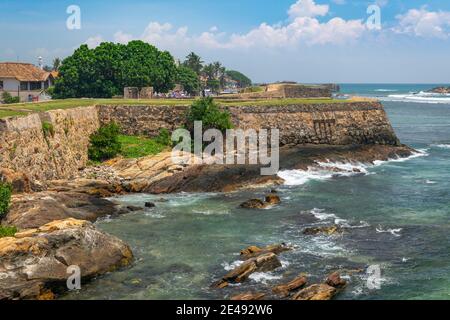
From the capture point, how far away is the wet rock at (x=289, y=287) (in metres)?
21.4

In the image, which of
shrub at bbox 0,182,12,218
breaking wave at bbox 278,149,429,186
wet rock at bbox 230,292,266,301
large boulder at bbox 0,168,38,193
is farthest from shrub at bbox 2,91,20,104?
wet rock at bbox 230,292,266,301

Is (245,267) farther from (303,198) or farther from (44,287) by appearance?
(303,198)

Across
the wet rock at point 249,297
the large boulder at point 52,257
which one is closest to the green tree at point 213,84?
the large boulder at point 52,257

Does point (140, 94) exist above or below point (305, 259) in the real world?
above

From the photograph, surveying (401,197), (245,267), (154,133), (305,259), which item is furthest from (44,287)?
(154,133)

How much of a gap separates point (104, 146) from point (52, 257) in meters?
23.1

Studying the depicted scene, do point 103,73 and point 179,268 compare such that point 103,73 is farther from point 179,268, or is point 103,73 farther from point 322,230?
point 179,268

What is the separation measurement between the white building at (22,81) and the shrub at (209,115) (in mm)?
25875

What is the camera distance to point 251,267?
924 inches

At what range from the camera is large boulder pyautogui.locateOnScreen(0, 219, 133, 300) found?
70.6ft

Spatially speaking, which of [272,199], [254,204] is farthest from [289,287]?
[272,199]

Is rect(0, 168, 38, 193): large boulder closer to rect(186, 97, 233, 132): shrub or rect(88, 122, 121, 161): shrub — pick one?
rect(88, 122, 121, 161): shrub

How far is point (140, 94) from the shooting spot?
62.6m
